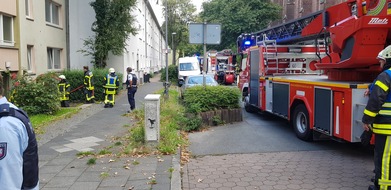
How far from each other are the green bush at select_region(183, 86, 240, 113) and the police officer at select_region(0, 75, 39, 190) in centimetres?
735

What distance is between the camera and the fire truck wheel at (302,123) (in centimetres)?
810

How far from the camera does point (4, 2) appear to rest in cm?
1411

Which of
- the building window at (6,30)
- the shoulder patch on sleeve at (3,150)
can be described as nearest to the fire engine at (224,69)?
the building window at (6,30)

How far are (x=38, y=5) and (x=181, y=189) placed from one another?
50.2 ft

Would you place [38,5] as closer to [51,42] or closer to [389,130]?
[51,42]

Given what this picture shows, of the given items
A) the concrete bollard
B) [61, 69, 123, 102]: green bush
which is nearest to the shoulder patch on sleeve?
the concrete bollard

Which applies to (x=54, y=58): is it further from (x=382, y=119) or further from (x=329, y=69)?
(x=382, y=119)

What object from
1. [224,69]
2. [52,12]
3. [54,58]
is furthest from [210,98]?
[224,69]

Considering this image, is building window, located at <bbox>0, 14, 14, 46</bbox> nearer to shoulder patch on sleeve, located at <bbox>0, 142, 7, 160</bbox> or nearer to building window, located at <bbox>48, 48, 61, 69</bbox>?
building window, located at <bbox>48, 48, 61, 69</bbox>

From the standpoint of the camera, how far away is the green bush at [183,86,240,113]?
9.98 metres

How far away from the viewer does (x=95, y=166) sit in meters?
6.21

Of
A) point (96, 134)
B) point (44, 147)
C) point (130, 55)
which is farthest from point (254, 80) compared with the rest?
point (130, 55)

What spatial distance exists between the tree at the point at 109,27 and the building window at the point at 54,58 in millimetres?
1453

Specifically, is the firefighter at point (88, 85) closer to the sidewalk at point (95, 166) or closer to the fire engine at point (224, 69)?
the sidewalk at point (95, 166)
